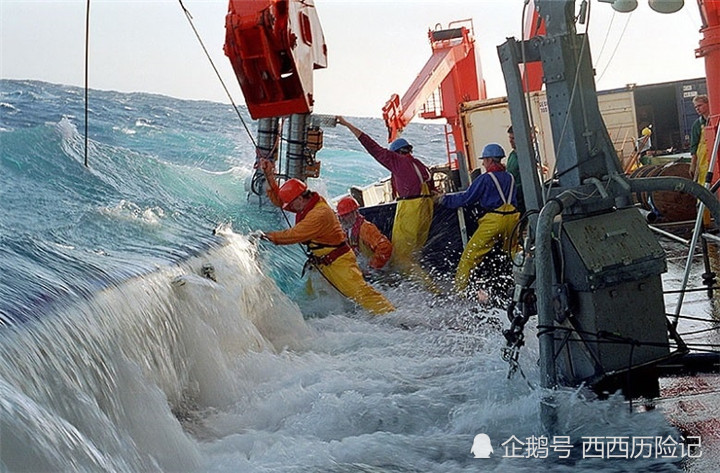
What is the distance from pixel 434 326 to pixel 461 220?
256cm

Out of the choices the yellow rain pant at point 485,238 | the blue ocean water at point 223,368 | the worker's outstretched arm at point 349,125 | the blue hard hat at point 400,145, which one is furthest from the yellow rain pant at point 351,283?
the blue hard hat at point 400,145

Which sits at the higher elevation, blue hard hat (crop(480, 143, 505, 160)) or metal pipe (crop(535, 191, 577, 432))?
blue hard hat (crop(480, 143, 505, 160))

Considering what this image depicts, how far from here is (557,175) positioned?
4941 mm

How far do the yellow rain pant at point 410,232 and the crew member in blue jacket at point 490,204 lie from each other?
1.17 m

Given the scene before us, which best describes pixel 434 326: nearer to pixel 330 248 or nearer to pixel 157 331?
pixel 330 248

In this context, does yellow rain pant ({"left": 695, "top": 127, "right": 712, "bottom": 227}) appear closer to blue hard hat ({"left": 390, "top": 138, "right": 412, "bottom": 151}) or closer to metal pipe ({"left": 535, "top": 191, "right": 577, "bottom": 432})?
blue hard hat ({"left": 390, "top": 138, "right": 412, "bottom": 151})

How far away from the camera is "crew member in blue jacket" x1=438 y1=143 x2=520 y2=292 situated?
29.3 feet

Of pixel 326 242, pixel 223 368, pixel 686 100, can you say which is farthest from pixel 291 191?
pixel 686 100

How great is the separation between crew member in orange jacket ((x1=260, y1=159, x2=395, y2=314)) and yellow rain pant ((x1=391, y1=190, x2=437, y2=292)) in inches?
73.7

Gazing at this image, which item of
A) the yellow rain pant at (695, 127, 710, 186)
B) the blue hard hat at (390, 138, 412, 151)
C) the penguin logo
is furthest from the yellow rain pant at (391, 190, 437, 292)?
the penguin logo

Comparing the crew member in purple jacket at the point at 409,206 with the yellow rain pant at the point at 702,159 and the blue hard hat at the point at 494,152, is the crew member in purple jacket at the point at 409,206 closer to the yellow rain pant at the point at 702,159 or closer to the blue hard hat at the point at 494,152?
the blue hard hat at the point at 494,152

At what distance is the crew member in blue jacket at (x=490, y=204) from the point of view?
8945mm

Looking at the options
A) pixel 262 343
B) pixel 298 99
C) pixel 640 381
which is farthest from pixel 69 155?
pixel 640 381

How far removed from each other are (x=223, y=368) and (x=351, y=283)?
250cm
